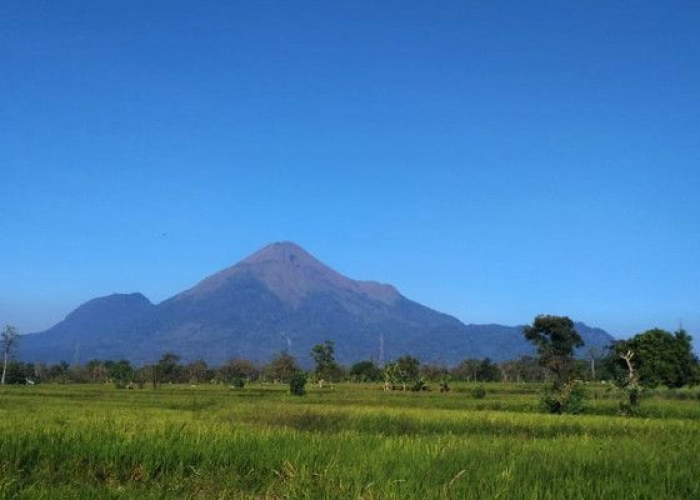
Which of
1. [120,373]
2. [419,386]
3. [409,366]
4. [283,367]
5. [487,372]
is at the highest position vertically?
[409,366]

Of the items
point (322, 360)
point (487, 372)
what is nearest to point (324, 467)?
point (322, 360)

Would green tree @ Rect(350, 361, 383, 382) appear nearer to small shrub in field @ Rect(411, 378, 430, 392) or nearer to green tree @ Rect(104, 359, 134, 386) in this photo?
small shrub in field @ Rect(411, 378, 430, 392)

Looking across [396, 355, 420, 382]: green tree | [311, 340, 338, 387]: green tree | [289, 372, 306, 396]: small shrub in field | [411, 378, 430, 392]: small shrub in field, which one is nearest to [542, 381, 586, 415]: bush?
[289, 372, 306, 396]: small shrub in field

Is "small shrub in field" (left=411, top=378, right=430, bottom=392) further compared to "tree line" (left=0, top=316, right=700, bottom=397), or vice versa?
"small shrub in field" (left=411, top=378, right=430, bottom=392)

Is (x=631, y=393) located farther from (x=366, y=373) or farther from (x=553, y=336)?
(x=366, y=373)

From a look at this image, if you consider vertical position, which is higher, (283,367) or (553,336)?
(553,336)

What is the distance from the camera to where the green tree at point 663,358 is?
5447cm

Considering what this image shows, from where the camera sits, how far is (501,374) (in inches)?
4547

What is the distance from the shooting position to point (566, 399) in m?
29.5

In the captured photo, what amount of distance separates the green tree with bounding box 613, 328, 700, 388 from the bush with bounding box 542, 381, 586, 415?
2488cm

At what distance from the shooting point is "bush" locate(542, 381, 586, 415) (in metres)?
29.4

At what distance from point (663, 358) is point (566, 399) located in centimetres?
3011

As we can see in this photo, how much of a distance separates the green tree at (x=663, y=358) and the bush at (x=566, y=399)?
81.6ft

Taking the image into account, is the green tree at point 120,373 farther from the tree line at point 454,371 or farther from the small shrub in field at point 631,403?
the small shrub in field at point 631,403
